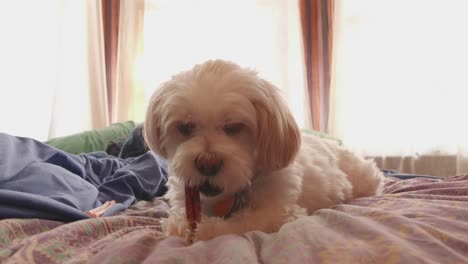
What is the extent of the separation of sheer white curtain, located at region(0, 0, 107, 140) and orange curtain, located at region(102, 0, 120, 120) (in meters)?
0.15

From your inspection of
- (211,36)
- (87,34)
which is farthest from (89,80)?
(211,36)

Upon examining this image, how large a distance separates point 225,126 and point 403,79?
9.21 ft

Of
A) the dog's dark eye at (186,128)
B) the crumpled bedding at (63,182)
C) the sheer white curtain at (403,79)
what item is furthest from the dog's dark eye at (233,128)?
the sheer white curtain at (403,79)

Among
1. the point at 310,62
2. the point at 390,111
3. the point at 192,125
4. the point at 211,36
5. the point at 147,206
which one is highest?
the point at 211,36

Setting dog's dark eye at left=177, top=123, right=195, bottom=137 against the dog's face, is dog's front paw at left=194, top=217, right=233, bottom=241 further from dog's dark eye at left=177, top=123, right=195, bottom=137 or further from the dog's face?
dog's dark eye at left=177, top=123, right=195, bottom=137

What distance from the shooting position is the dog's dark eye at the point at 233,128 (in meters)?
1.23

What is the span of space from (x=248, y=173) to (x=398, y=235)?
0.46 meters

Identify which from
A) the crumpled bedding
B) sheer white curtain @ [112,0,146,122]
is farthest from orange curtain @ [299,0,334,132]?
the crumpled bedding

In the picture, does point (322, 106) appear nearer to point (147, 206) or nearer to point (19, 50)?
point (147, 206)

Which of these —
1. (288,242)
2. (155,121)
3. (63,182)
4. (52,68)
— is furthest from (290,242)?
(52,68)

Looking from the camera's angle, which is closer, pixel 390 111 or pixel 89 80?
pixel 390 111

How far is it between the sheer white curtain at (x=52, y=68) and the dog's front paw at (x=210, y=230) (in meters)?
2.90

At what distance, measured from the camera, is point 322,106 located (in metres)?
3.77

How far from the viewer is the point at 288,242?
89 centimetres
